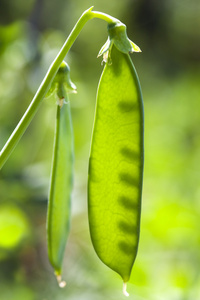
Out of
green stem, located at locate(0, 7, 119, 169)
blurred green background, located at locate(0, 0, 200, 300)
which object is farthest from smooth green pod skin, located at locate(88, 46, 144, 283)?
blurred green background, located at locate(0, 0, 200, 300)

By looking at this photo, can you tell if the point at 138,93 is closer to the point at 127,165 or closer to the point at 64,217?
the point at 127,165

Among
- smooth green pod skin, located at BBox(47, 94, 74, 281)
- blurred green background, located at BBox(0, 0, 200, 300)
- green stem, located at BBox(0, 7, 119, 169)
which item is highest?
green stem, located at BBox(0, 7, 119, 169)

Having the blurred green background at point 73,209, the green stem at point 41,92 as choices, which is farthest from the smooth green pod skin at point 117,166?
the blurred green background at point 73,209

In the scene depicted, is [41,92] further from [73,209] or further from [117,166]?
[73,209]

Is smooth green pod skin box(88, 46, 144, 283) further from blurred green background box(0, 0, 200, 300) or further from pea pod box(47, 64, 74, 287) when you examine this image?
blurred green background box(0, 0, 200, 300)

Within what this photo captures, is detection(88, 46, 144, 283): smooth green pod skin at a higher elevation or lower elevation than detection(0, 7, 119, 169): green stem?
lower

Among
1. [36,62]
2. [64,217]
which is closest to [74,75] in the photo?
[36,62]

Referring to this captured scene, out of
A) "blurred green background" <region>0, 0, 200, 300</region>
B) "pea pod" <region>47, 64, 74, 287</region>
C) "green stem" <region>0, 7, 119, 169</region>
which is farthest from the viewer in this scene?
"blurred green background" <region>0, 0, 200, 300</region>

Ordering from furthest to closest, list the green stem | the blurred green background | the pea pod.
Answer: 1. the blurred green background
2. the pea pod
3. the green stem
